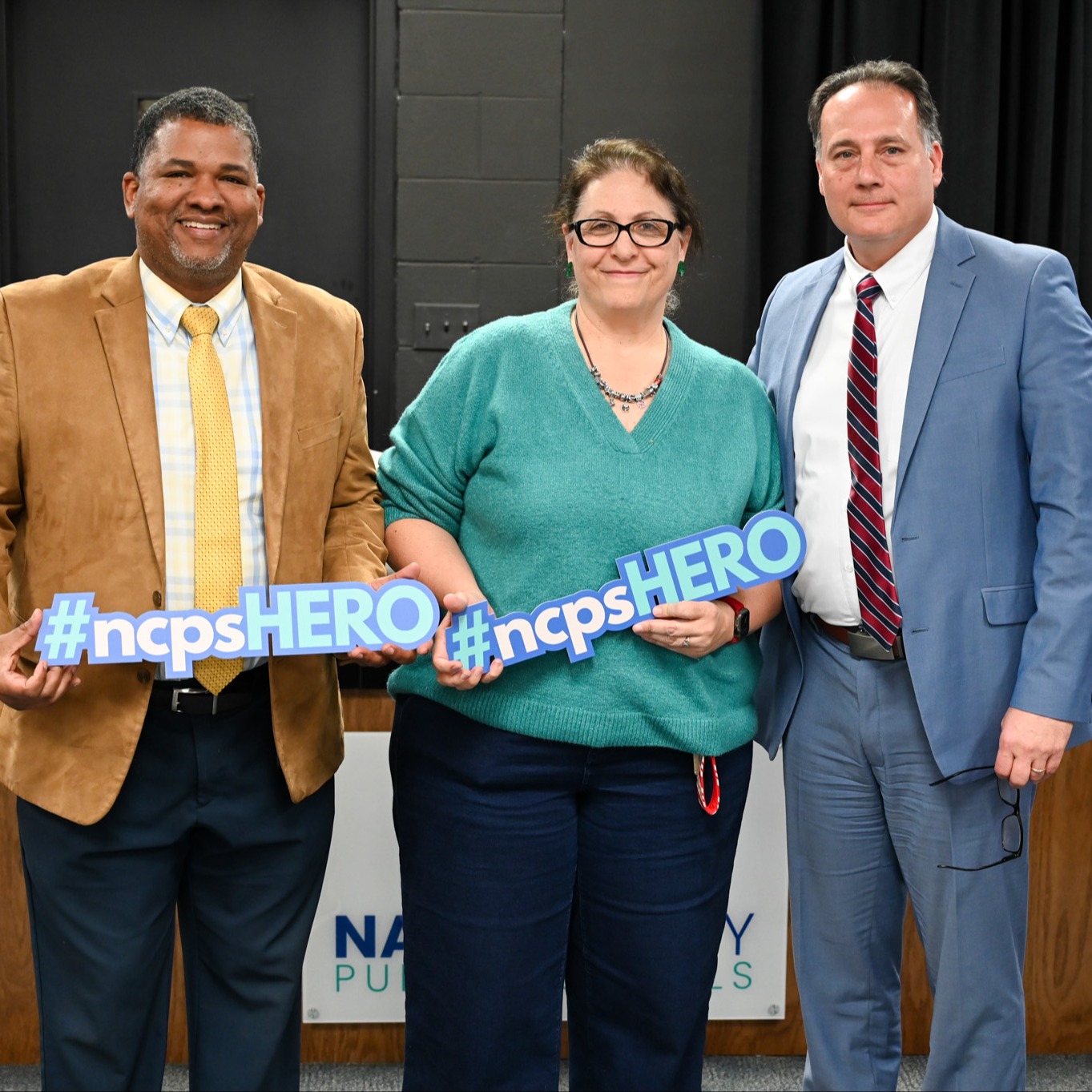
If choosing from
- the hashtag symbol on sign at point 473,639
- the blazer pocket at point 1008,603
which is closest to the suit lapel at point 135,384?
the hashtag symbol on sign at point 473,639

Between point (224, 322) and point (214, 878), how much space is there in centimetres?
76

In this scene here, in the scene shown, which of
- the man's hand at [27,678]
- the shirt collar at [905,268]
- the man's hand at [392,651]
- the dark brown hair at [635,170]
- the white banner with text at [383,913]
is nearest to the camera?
the man's hand at [27,678]

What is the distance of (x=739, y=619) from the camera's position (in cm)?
177

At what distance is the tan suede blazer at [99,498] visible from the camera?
1.61 metres

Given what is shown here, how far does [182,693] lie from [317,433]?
394mm

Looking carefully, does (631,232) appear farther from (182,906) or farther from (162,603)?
(182,906)

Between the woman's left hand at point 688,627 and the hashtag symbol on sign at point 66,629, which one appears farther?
the woman's left hand at point 688,627

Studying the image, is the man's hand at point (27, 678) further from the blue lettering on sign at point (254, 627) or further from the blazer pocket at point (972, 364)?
the blazer pocket at point (972, 364)

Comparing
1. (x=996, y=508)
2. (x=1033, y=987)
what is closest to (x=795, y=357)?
(x=996, y=508)

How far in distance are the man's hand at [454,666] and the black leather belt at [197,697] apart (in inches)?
10.4

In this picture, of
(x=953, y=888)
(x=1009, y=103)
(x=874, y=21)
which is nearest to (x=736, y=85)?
(x=874, y=21)

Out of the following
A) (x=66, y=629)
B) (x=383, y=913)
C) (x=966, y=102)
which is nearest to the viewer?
(x=66, y=629)

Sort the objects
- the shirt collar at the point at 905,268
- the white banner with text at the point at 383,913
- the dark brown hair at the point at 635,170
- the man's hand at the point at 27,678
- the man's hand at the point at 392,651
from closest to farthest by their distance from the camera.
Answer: the man's hand at the point at 27,678 < the man's hand at the point at 392,651 < the dark brown hair at the point at 635,170 < the shirt collar at the point at 905,268 < the white banner with text at the point at 383,913

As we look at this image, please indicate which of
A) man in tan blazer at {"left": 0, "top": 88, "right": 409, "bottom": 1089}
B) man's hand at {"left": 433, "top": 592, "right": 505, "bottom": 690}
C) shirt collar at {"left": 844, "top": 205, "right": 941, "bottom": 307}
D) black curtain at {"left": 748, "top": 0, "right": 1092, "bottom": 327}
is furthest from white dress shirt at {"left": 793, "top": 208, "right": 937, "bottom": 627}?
black curtain at {"left": 748, "top": 0, "right": 1092, "bottom": 327}
